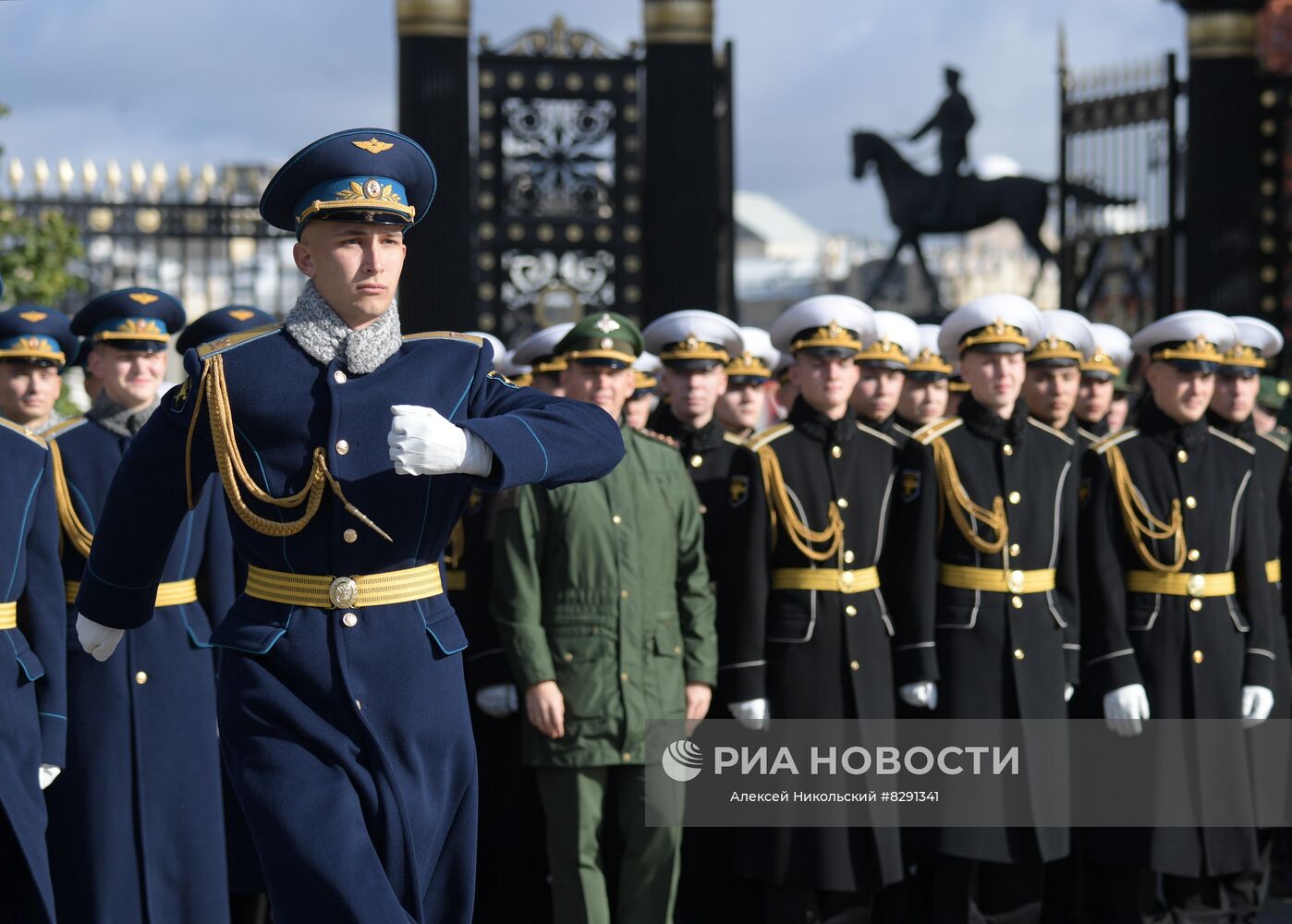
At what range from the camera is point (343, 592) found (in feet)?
12.0

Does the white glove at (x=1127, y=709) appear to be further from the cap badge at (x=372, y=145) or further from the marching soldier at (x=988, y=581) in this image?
the cap badge at (x=372, y=145)

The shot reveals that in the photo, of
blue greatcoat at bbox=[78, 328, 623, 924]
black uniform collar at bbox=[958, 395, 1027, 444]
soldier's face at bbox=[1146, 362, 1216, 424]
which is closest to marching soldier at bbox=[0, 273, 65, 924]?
blue greatcoat at bbox=[78, 328, 623, 924]

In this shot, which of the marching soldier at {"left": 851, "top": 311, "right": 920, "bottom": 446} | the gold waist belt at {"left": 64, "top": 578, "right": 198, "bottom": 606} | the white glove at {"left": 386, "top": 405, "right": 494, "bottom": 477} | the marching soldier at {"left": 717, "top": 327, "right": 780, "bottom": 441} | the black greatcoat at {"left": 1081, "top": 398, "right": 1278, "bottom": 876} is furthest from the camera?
the marching soldier at {"left": 717, "top": 327, "right": 780, "bottom": 441}

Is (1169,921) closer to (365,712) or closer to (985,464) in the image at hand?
(985,464)

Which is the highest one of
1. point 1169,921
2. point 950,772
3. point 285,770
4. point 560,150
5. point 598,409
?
point 560,150

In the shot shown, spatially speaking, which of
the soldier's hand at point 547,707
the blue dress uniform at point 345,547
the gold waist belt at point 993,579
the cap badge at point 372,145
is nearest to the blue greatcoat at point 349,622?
the blue dress uniform at point 345,547

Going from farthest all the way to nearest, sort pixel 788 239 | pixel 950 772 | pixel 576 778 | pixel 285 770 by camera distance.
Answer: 1. pixel 788 239
2. pixel 950 772
3. pixel 576 778
4. pixel 285 770

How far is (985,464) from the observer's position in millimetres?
6215

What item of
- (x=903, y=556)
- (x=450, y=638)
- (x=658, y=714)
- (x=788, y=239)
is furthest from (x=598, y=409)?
(x=788, y=239)

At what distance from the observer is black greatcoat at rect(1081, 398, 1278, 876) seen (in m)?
6.28

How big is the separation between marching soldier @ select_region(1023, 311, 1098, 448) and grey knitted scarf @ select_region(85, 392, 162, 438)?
282 centimetres

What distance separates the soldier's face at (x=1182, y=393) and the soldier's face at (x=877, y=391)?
875 mm

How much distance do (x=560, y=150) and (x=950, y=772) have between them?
7.54m

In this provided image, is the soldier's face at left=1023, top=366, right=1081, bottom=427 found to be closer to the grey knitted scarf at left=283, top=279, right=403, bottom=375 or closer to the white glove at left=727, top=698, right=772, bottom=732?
the white glove at left=727, top=698, right=772, bottom=732
